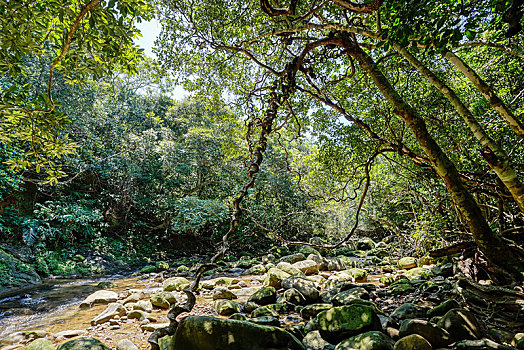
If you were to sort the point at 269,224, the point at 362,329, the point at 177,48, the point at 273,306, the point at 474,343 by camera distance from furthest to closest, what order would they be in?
the point at 269,224 < the point at 177,48 < the point at 273,306 < the point at 362,329 < the point at 474,343

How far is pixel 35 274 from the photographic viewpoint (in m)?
7.70

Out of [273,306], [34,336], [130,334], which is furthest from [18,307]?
[273,306]

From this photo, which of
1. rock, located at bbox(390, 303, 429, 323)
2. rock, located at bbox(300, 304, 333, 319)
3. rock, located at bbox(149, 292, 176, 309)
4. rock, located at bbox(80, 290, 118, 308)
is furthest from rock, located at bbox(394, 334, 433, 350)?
rock, located at bbox(80, 290, 118, 308)

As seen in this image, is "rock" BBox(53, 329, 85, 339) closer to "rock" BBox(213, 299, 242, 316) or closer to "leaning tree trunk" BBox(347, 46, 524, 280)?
"rock" BBox(213, 299, 242, 316)

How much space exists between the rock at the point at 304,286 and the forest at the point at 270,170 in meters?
0.07

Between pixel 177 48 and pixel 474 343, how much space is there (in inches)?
242

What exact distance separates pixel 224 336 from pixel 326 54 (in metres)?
3.23

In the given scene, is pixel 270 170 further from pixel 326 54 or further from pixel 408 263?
pixel 326 54

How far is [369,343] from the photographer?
2.50 meters

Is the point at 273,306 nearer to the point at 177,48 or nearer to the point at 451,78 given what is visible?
the point at 177,48

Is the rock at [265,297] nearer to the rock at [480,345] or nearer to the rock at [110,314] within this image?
the rock at [110,314]

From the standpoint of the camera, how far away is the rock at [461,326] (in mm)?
2532

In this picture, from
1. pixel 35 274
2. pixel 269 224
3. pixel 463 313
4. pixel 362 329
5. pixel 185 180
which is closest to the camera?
pixel 463 313

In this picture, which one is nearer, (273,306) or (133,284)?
(273,306)
